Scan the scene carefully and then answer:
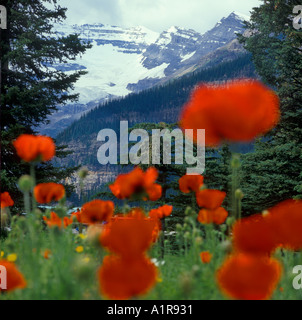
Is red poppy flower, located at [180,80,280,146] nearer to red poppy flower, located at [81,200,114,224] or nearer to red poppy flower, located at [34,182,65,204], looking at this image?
red poppy flower, located at [81,200,114,224]

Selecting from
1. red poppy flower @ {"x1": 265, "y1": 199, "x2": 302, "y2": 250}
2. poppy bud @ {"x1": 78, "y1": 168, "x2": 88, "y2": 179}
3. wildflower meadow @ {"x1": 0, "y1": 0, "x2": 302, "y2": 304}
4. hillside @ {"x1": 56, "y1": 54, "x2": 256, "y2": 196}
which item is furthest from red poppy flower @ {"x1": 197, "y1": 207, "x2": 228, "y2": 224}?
hillside @ {"x1": 56, "y1": 54, "x2": 256, "y2": 196}

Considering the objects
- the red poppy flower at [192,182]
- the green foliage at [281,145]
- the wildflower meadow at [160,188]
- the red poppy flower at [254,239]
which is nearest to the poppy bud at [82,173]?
the wildflower meadow at [160,188]

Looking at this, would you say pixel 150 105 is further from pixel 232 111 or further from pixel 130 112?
pixel 232 111

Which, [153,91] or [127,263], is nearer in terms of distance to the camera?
[127,263]

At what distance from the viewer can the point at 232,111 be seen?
3.43 ft

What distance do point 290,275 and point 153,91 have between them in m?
150

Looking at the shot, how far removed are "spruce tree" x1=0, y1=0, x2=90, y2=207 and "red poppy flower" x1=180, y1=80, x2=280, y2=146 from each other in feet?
27.8

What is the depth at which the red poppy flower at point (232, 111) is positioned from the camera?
1.05 metres

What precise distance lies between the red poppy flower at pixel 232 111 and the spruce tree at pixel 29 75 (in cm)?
849

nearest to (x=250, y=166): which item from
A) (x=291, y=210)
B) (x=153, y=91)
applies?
(x=291, y=210)

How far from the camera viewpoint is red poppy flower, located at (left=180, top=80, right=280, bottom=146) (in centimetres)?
105

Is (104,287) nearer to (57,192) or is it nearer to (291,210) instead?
(291,210)

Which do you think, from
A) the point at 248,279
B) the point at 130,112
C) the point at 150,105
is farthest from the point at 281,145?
the point at 150,105
